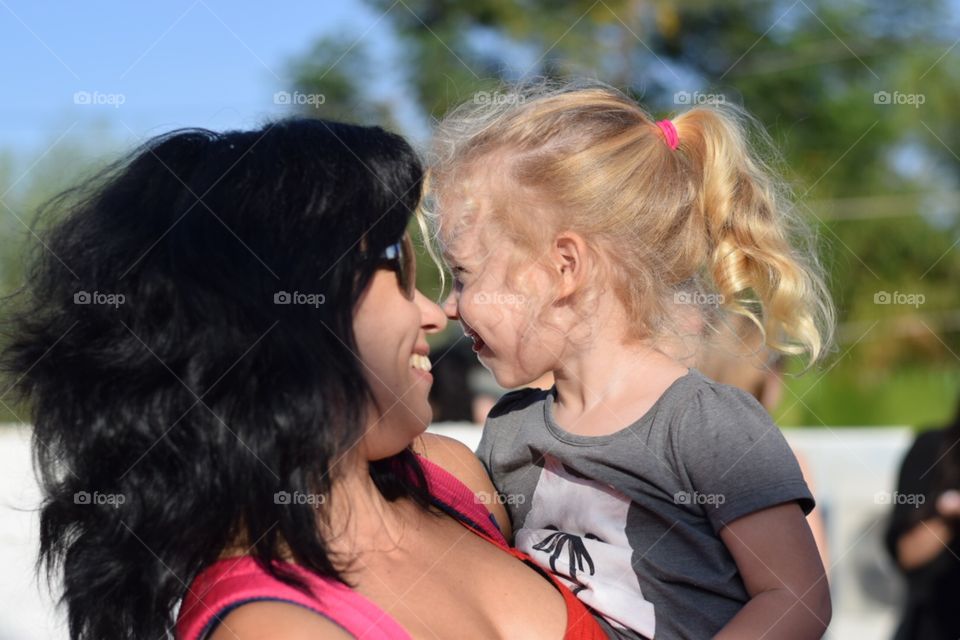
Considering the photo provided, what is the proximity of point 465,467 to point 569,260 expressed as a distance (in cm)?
42

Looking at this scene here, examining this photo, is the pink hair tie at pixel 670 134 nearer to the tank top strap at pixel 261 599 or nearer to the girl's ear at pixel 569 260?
the girl's ear at pixel 569 260

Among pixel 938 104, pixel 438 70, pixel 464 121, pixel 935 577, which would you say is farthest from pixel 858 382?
pixel 464 121

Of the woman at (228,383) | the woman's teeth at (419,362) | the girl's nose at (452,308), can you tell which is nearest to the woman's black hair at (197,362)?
the woman at (228,383)

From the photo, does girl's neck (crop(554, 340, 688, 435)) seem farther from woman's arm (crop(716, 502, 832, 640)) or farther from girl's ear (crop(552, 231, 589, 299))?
→ woman's arm (crop(716, 502, 832, 640))

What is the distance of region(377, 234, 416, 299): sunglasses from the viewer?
1461 mm

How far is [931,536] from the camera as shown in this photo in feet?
11.6

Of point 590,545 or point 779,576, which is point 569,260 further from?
point 779,576

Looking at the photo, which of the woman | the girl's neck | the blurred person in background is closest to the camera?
the woman

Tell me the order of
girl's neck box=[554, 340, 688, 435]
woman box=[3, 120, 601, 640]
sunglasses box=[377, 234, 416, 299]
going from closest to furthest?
woman box=[3, 120, 601, 640], sunglasses box=[377, 234, 416, 299], girl's neck box=[554, 340, 688, 435]

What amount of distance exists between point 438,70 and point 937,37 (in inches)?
328

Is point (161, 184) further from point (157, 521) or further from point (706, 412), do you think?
point (706, 412)

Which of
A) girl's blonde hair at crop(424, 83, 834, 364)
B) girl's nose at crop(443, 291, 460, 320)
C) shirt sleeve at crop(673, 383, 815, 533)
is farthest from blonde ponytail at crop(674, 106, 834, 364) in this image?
girl's nose at crop(443, 291, 460, 320)

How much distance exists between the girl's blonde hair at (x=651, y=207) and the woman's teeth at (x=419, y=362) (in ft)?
1.50

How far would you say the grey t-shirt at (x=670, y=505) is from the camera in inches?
64.6
